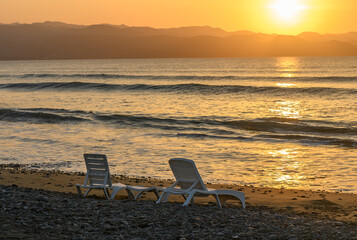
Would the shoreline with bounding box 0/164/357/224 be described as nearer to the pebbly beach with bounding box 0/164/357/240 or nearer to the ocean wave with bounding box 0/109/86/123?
the pebbly beach with bounding box 0/164/357/240

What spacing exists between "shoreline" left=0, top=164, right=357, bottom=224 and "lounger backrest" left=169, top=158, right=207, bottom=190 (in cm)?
113

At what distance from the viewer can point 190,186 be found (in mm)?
8461

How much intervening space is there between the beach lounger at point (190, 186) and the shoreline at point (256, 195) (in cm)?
76

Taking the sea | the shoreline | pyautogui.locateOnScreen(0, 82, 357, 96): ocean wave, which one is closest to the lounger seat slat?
the shoreline

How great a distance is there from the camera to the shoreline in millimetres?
8969

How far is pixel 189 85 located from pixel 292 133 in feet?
94.0

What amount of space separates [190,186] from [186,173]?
0.81ft

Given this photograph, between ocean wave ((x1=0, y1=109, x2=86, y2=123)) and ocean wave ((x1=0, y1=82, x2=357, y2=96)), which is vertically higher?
ocean wave ((x1=0, y1=109, x2=86, y2=123))

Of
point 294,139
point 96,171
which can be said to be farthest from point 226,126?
point 96,171

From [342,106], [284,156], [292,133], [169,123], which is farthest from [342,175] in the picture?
[342,106]

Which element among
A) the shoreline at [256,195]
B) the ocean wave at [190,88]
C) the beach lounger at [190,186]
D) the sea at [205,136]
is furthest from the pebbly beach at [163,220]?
the ocean wave at [190,88]

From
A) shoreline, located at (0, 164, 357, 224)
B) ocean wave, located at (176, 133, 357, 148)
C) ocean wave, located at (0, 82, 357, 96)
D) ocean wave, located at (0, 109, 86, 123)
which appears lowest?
ocean wave, located at (0, 82, 357, 96)

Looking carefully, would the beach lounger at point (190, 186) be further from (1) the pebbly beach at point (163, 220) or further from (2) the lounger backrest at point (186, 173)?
(1) the pebbly beach at point (163, 220)

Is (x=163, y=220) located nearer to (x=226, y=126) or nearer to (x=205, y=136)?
(x=205, y=136)
